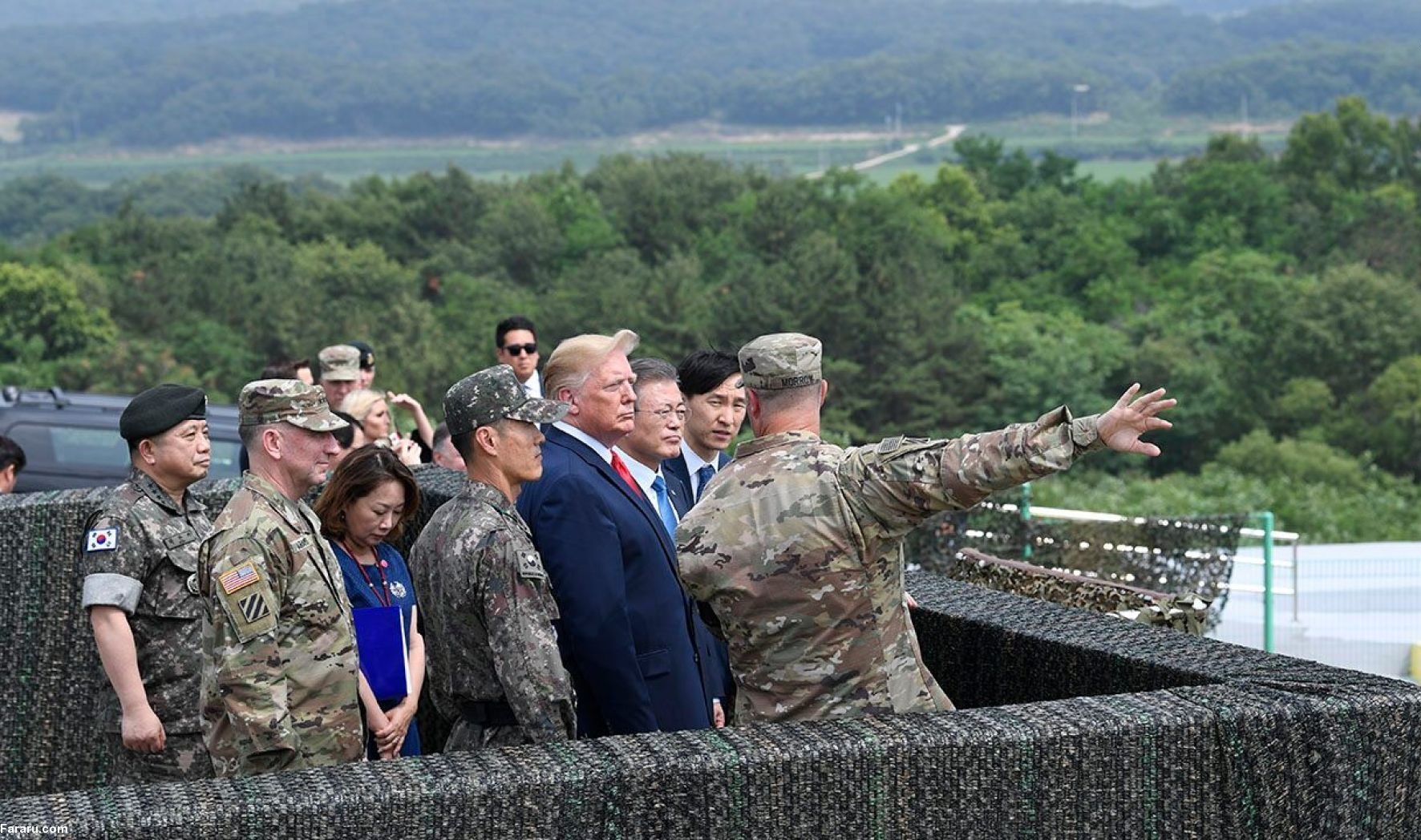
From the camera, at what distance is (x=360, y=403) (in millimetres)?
7066

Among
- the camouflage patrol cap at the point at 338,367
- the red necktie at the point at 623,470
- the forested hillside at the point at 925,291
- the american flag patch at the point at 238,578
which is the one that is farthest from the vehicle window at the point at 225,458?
the forested hillside at the point at 925,291

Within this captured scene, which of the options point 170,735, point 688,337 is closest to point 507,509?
point 170,735

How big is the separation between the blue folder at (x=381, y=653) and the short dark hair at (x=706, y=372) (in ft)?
4.03

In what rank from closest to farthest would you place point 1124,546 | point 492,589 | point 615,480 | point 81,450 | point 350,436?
point 492,589, point 615,480, point 350,436, point 1124,546, point 81,450

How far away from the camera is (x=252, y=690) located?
389cm

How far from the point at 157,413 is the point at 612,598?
4.07 ft

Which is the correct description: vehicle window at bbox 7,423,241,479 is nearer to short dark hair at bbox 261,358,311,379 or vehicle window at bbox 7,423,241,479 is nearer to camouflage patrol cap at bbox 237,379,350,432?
short dark hair at bbox 261,358,311,379

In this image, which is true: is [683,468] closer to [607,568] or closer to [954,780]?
[607,568]

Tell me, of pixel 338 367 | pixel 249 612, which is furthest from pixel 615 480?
pixel 338 367

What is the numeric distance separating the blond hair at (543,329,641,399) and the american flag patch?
0.84 meters

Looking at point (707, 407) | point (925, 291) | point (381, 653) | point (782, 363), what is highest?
point (782, 363)

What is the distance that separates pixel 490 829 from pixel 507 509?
124 centimetres

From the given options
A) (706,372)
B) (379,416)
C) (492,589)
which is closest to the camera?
(492,589)

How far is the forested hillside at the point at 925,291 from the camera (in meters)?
60.7
